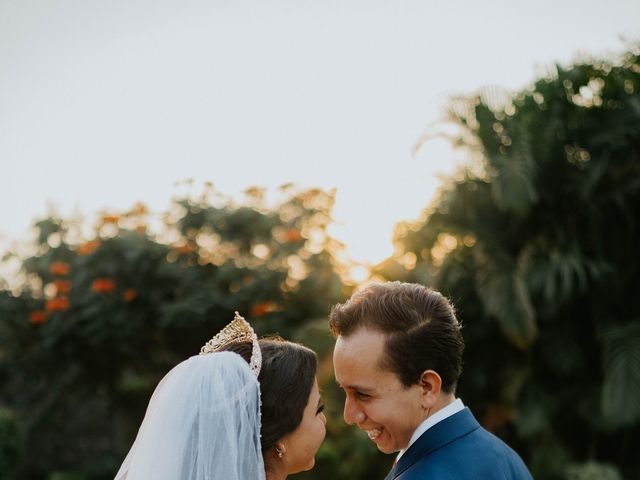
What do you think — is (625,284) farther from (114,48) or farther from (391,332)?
(114,48)

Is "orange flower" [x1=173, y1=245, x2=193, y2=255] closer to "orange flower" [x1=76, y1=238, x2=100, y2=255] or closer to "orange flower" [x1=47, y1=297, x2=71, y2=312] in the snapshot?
"orange flower" [x1=76, y1=238, x2=100, y2=255]

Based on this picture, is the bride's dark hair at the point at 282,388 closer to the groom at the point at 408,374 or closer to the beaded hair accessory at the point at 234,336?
the beaded hair accessory at the point at 234,336

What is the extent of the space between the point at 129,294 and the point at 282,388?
27.4ft

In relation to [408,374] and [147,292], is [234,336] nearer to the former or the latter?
[408,374]

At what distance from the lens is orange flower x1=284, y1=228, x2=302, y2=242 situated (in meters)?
10.7

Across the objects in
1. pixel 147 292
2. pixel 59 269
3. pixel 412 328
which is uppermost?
pixel 412 328

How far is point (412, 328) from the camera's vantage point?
2.63m

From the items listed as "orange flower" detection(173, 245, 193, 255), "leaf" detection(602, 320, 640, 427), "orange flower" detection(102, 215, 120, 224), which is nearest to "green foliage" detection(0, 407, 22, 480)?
"orange flower" detection(102, 215, 120, 224)

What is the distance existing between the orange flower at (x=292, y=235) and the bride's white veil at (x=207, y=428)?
25.4ft

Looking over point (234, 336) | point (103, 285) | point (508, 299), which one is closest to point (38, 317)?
point (103, 285)

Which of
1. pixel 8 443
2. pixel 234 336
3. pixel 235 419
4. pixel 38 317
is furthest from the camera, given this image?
pixel 38 317

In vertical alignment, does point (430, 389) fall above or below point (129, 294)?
above

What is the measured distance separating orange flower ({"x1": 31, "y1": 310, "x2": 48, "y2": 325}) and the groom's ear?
386 inches

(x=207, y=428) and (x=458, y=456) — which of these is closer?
(x=458, y=456)
